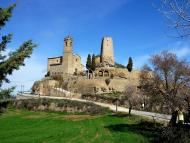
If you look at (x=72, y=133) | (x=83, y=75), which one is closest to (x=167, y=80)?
(x=72, y=133)

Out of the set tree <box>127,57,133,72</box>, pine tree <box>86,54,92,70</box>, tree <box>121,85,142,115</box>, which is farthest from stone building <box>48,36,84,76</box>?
tree <box>121,85,142,115</box>

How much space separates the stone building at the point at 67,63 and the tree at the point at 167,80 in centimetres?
5951

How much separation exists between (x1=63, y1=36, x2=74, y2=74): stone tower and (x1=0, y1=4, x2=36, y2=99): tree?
85.5m

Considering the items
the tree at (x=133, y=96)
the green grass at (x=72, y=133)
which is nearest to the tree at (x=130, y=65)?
A: the tree at (x=133, y=96)

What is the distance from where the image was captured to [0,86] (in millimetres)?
16719

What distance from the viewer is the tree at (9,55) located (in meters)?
16.4

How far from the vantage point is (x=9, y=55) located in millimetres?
16984

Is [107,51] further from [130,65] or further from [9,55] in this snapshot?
[9,55]

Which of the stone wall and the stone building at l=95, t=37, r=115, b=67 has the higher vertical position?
the stone building at l=95, t=37, r=115, b=67

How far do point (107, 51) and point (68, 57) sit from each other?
15.0m

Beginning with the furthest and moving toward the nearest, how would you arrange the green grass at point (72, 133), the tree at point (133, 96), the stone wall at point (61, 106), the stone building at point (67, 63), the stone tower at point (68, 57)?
the stone building at point (67, 63)
the stone tower at point (68, 57)
the tree at point (133, 96)
the stone wall at point (61, 106)
the green grass at point (72, 133)

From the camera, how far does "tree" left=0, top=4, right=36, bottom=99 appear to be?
647 inches

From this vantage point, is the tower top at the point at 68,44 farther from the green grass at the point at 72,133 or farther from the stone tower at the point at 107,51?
the green grass at the point at 72,133

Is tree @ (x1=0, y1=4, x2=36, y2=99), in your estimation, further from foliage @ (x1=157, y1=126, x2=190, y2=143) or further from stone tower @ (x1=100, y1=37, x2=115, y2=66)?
stone tower @ (x1=100, y1=37, x2=115, y2=66)
